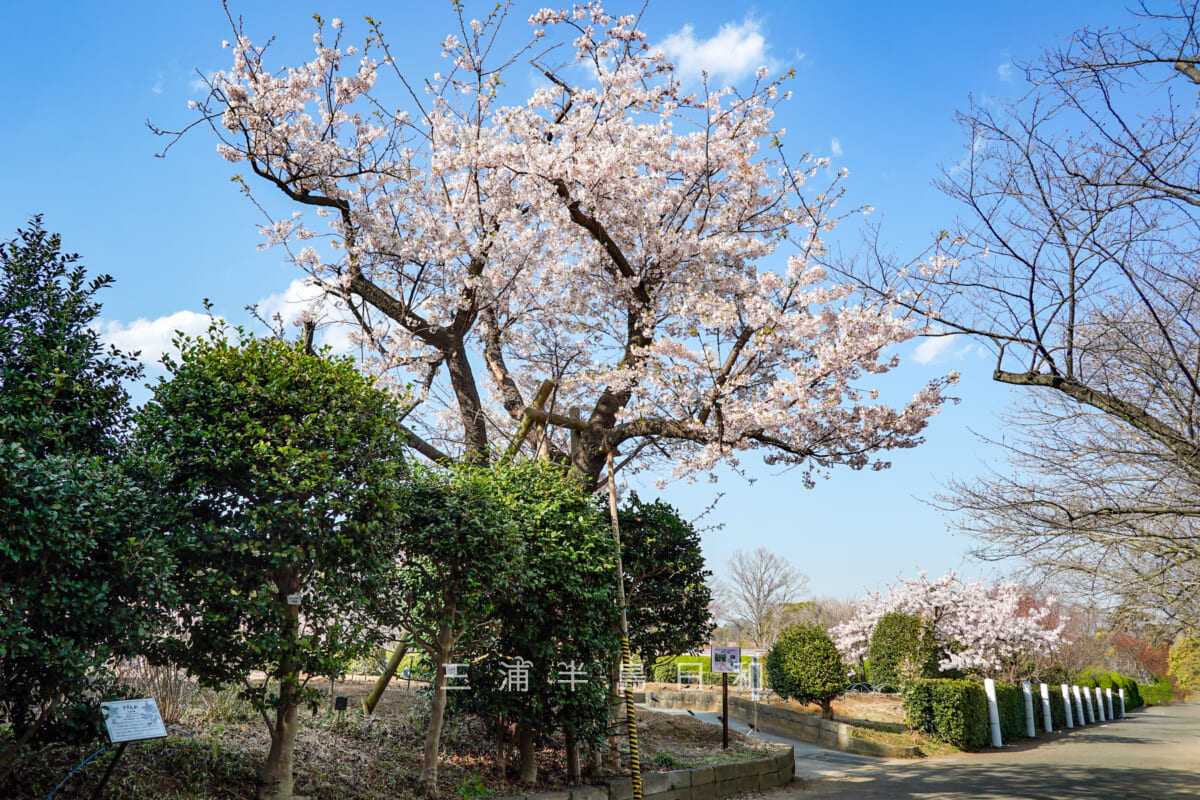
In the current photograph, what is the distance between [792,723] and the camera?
16562mm

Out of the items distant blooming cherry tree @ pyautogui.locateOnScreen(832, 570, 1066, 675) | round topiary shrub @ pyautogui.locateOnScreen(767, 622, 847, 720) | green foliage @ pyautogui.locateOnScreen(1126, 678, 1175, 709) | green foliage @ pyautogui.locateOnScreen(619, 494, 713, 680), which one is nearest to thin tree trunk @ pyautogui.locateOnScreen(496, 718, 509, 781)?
green foliage @ pyautogui.locateOnScreen(619, 494, 713, 680)

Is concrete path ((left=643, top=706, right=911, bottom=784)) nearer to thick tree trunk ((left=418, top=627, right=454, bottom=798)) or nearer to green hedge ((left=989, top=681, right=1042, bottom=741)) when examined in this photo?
green hedge ((left=989, top=681, right=1042, bottom=741))

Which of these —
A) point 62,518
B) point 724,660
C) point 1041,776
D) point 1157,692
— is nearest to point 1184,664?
point 1157,692

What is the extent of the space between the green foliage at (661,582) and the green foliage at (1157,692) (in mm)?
43430

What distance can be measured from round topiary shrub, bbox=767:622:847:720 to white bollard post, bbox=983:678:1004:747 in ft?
9.52

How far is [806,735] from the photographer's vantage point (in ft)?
52.8

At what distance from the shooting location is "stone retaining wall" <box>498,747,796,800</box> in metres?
7.82

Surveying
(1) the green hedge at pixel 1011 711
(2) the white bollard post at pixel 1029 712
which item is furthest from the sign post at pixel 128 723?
(2) the white bollard post at pixel 1029 712

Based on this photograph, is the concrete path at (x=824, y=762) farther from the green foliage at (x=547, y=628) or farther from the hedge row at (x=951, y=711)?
the green foliage at (x=547, y=628)

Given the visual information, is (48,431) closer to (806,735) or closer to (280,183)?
(280,183)

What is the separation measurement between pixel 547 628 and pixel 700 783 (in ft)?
9.98

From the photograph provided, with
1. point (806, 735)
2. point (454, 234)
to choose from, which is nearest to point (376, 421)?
point (454, 234)

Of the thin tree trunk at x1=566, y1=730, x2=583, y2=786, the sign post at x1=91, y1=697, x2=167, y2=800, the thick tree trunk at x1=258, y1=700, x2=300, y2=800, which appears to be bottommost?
the thin tree trunk at x1=566, y1=730, x2=583, y2=786

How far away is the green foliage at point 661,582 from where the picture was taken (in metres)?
10.1
